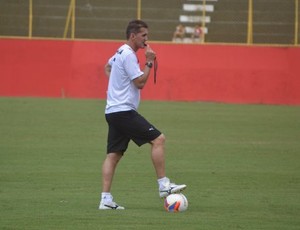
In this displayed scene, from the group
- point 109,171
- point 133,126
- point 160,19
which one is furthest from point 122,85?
point 160,19

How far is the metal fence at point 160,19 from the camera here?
107 feet

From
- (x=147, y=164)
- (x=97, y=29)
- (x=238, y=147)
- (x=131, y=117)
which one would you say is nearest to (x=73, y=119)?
(x=238, y=147)

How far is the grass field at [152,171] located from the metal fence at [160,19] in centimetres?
699

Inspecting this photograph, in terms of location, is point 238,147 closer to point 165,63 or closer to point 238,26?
point 165,63

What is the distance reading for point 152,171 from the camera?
47.5ft

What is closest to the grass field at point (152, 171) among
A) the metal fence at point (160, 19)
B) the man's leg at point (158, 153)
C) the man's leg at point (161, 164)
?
the man's leg at point (161, 164)

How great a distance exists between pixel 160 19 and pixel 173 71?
4124 millimetres

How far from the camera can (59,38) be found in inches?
1262

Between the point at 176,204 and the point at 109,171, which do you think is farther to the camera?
the point at 109,171

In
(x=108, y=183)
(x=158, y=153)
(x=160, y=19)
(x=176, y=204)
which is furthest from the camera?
(x=160, y=19)

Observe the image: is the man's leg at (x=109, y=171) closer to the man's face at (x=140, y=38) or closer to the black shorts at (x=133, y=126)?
the black shorts at (x=133, y=126)

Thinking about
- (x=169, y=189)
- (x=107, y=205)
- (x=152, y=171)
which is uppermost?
(x=169, y=189)

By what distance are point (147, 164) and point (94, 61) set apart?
1521cm

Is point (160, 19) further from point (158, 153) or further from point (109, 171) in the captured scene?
point (158, 153)
